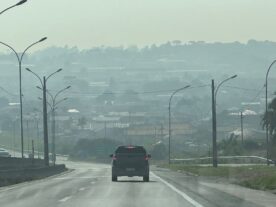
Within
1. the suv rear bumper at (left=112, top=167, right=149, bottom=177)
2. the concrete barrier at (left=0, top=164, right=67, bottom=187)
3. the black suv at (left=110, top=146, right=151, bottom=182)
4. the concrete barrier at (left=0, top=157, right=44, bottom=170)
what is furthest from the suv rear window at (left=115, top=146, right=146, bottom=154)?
the concrete barrier at (left=0, top=157, right=44, bottom=170)

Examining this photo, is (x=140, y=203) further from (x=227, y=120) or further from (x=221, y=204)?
(x=227, y=120)

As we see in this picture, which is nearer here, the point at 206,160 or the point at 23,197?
the point at 23,197

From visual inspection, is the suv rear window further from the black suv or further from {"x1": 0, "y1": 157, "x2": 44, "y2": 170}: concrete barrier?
{"x1": 0, "y1": 157, "x2": 44, "y2": 170}: concrete barrier

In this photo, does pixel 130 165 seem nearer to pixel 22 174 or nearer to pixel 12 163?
pixel 22 174

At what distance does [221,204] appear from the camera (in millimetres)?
24438

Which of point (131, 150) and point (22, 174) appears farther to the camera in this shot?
point (22, 174)

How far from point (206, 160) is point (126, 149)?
192ft

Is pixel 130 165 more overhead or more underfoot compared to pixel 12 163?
more overhead

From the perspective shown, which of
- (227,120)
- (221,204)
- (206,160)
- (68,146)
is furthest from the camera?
(227,120)

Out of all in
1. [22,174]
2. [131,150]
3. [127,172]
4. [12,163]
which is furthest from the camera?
[12,163]

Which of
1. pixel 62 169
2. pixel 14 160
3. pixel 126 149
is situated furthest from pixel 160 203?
pixel 62 169

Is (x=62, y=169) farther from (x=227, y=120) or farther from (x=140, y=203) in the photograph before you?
(x=227, y=120)

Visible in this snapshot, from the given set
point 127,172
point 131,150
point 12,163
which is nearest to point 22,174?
point 131,150

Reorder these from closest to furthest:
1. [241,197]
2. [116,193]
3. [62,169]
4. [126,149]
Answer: [241,197] < [116,193] < [126,149] < [62,169]
